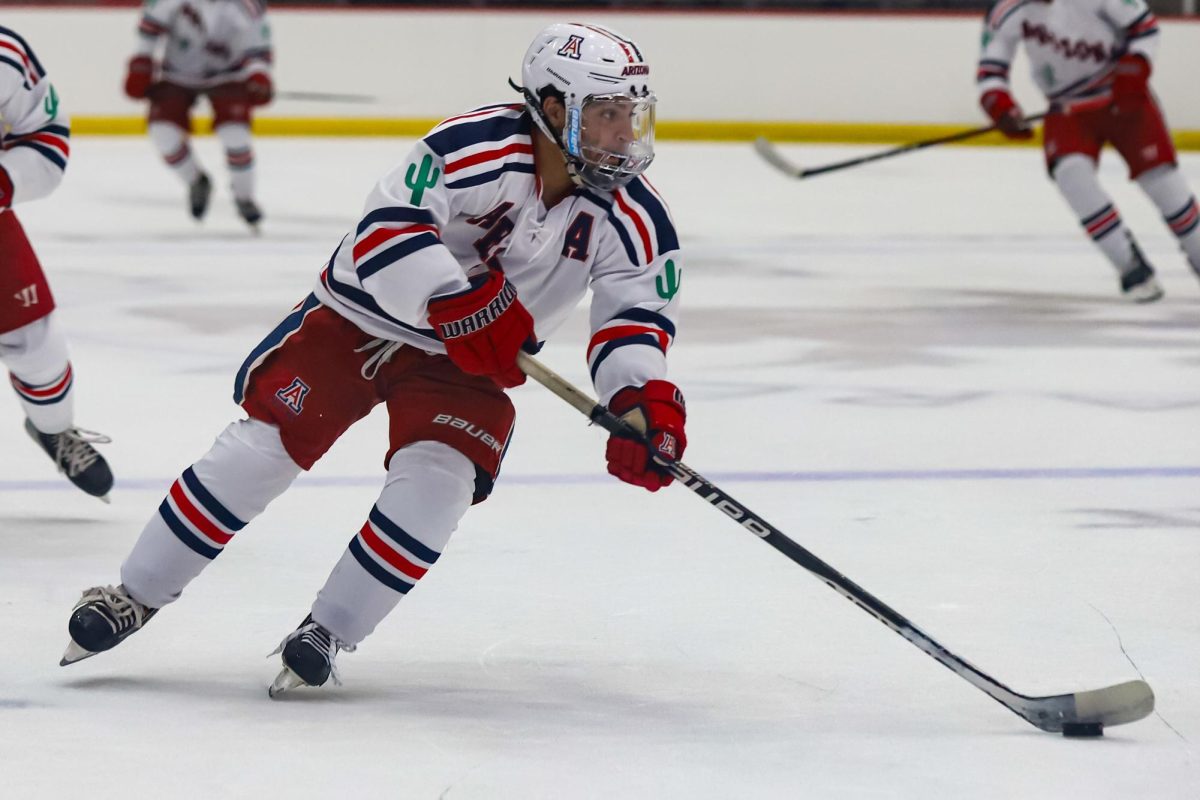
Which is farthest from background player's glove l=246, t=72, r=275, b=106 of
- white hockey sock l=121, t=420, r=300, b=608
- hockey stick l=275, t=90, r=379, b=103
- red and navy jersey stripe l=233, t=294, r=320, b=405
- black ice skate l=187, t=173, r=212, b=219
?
white hockey sock l=121, t=420, r=300, b=608

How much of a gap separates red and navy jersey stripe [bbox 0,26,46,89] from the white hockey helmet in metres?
1.08

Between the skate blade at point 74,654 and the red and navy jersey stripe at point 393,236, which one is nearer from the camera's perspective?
the red and navy jersey stripe at point 393,236

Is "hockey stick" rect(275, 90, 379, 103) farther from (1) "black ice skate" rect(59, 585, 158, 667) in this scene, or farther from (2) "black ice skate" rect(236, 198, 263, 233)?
(1) "black ice skate" rect(59, 585, 158, 667)

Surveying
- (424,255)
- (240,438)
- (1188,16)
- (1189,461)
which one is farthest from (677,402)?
(1188,16)

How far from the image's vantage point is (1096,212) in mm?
6059

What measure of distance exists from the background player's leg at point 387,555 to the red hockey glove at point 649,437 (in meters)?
0.20

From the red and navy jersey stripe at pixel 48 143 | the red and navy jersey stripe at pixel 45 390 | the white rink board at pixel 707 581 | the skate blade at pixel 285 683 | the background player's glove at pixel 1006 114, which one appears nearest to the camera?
the white rink board at pixel 707 581

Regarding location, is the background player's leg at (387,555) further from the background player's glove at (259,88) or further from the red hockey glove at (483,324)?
the background player's glove at (259,88)

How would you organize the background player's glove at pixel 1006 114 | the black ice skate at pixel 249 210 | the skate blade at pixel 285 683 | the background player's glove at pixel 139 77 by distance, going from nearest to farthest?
1. the skate blade at pixel 285 683
2. the background player's glove at pixel 1006 114
3. the black ice skate at pixel 249 210
4. the background player's glove at pixel 139 77

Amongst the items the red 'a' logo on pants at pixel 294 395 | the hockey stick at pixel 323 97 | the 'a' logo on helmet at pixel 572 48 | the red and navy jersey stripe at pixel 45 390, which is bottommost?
the hockey stick at pixel 323 97

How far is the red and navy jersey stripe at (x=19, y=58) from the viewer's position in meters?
3.07

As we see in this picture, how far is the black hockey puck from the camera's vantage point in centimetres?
216

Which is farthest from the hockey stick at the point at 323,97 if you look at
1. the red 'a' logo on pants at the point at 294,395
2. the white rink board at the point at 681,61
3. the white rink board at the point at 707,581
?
the red 'a' logo on pants at the point at 294,395

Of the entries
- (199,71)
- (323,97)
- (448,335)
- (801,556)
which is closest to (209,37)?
(199,71)
